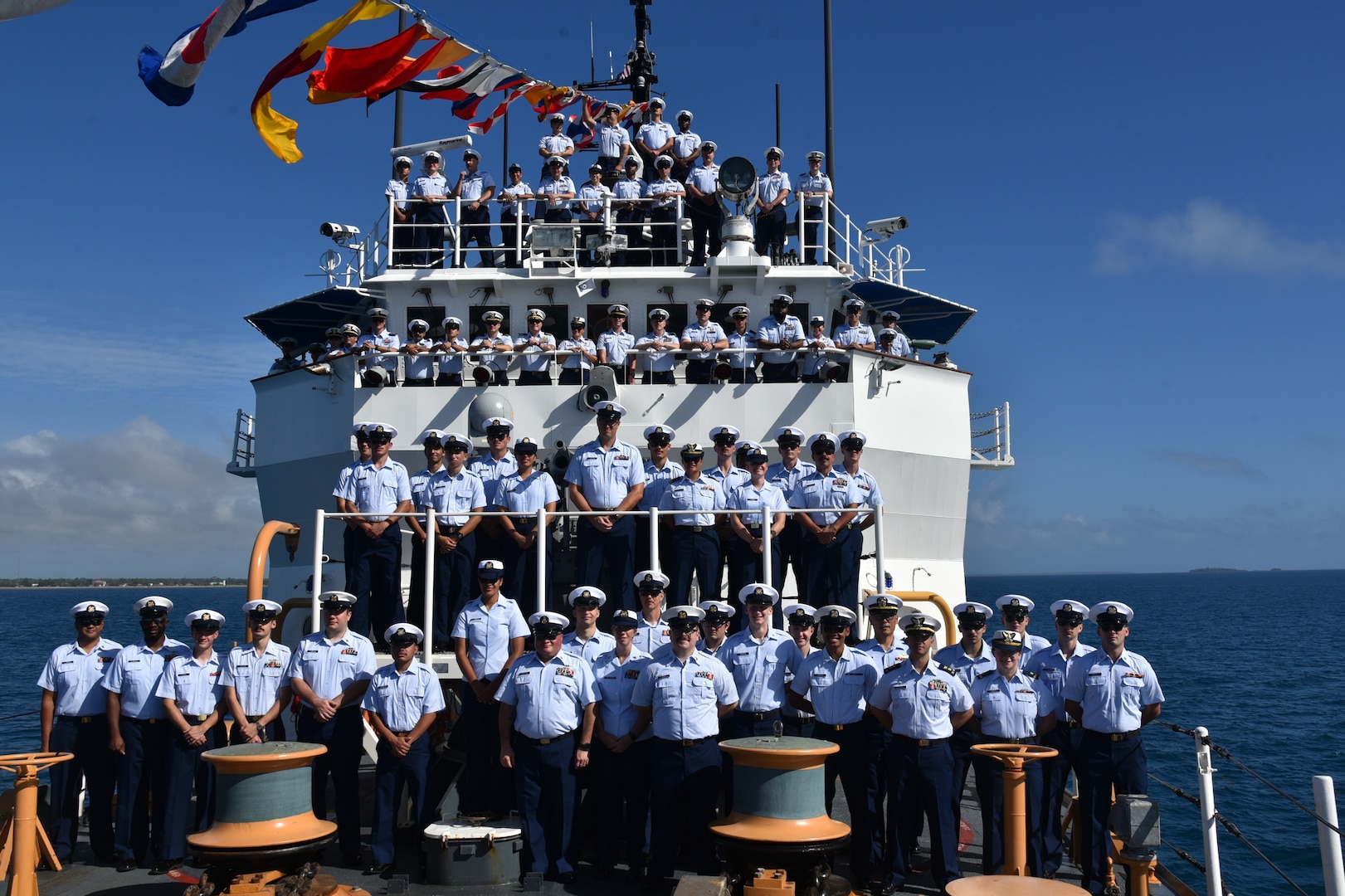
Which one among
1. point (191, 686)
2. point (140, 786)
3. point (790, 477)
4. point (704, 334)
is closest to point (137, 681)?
point (191, 686)

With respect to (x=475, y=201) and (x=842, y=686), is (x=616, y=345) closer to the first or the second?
(x=475, y=201)

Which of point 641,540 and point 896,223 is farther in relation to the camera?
point 896,223

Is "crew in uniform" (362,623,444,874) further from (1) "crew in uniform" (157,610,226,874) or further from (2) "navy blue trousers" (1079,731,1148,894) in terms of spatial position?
(2) "navy blue trousers" (1079,731,1148,894)

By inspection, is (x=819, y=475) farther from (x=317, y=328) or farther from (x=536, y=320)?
(x=317, y=328)

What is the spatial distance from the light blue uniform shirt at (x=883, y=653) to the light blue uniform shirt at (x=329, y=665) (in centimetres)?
319

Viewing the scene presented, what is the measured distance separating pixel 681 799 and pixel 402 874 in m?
1.75

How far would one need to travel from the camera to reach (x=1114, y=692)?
653cm

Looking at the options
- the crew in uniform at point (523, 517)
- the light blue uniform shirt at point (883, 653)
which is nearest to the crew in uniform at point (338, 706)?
the crew in uniform at point (523, 517)

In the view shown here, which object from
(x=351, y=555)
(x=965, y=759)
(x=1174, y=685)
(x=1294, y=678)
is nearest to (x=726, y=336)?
(x=351, y=555)

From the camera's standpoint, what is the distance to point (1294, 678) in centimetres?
3234

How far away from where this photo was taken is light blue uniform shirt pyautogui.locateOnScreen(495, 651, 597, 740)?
650cm

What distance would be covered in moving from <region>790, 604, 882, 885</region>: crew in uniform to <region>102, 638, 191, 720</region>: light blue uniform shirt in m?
4.18

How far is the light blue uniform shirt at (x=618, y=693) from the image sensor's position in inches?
261

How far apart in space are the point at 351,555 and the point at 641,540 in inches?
90.4
